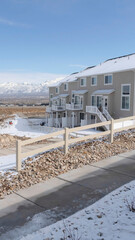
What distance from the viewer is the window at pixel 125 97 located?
27.0 metres

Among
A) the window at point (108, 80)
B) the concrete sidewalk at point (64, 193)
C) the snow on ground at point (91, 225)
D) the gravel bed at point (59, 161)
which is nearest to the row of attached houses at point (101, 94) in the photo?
the window at point (108, 80)

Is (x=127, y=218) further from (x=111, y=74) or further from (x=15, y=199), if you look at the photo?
(x=111, y=74)

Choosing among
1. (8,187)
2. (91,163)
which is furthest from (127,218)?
(91,163)

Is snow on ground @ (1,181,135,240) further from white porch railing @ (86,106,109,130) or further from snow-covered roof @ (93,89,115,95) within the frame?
snow-covered roof @ (93,89,115,95)

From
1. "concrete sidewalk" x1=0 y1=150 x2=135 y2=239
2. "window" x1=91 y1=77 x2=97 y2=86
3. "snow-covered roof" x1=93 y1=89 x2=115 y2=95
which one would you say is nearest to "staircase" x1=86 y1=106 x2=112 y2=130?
"snow-covered roof" x1=93 y1=89 x2=115 y2=95

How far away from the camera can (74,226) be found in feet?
13.8

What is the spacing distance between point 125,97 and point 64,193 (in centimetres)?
2293

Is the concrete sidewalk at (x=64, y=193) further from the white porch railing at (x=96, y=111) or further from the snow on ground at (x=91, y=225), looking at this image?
the white porch railing at (x=96, y=111)

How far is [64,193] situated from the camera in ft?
20.2

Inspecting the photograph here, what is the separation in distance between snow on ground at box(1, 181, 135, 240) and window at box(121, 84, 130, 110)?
22788 millimetres

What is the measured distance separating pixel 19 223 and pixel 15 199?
46.1 inches

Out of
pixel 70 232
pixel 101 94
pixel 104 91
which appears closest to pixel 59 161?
pixel 70 232

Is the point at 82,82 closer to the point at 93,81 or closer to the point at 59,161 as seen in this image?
the point at 93,81

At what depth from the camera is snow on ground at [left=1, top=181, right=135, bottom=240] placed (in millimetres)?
3787
